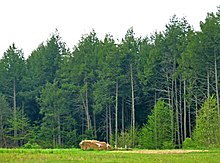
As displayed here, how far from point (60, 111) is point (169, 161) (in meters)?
39.4

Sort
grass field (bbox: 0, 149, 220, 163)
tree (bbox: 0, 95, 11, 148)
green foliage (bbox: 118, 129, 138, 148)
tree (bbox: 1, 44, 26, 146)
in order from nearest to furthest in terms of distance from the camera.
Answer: grass field (bbox: 0, 149, 220, 163) → green foliage (bbox: 118, 129, 138, 148) → tree (bbox: 0, 95, 11, 148) → tree (bbox: 1, 44, 26, 146)

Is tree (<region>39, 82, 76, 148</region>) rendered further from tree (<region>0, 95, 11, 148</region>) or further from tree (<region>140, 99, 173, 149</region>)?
tree (<region>140, 99, 173, 149</region>)

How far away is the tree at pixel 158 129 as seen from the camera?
4784 cm

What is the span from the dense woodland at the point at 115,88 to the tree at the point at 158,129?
0.35 ft

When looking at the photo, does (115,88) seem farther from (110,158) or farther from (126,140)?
(110,158)

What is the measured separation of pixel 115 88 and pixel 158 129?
36.0 ft

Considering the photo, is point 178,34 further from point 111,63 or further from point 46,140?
point 46,140

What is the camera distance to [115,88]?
189 feet

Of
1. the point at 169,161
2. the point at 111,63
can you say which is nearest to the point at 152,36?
Result: the point at 111,63

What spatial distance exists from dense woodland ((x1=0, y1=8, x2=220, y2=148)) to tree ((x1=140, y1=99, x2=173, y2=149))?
0.11m

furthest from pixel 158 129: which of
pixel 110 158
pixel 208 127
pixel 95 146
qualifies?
pixel 110 158

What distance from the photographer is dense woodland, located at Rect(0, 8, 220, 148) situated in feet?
157

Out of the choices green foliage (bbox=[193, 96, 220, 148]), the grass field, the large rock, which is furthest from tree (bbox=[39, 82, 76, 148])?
the grass field

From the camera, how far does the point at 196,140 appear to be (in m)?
42.2
